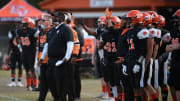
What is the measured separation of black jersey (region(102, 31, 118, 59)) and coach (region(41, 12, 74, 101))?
258 centimetres

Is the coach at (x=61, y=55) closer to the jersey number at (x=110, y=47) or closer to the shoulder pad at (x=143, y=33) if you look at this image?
the shoulder pad at (x=143, y=33)

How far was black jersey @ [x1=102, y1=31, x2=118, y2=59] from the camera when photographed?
1205 cm

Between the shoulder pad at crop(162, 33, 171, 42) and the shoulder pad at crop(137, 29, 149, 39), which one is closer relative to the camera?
the shoulder pad at crop(137, 29, 149, 39)

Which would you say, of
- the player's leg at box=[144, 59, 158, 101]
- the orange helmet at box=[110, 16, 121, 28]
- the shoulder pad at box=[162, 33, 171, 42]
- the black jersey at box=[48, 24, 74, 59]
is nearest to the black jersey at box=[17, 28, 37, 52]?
the orange helmet at box=[110, 16, 121, 28]

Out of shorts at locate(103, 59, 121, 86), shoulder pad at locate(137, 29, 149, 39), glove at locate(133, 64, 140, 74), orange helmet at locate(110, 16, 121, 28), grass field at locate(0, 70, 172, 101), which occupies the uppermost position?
shoulder pad at locate(137, 29, 149, 39)

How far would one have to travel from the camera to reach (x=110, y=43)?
12125 millimetres

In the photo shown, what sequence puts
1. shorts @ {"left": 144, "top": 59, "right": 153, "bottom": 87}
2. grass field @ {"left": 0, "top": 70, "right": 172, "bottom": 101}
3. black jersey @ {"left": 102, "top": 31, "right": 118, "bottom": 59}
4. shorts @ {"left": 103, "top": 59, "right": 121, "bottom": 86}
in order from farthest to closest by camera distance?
grass field @ {"left": 0, "top": 70, "right": 172, "bottom": 101} < black jersey @ {"left": 102, "top": 31, "right": 118, "bottom": 59} < shorts @ {"left": 103, "top": 59, "right": 121, "bottom": 86} < shorts @ {"left": 144, "top": 59, "right": 153, "bottom": 87}

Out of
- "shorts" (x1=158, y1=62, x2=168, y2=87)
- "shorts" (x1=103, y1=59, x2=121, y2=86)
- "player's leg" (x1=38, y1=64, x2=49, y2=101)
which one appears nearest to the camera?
"player's leg" (x1=38, y1=64, x2=49, y2=101)

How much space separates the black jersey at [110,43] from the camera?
1205cm

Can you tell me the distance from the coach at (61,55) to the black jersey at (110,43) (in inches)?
101

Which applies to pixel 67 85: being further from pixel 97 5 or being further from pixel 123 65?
pixel 97 5

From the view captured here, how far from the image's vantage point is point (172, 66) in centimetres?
988

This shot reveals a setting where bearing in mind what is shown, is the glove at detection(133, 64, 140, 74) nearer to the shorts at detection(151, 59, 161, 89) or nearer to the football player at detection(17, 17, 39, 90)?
the shorts at detection(151, 59, 161, 89)

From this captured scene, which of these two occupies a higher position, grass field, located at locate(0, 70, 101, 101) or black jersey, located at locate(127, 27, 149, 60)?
black jersey, located at locate(127, 27, 149, 60)
